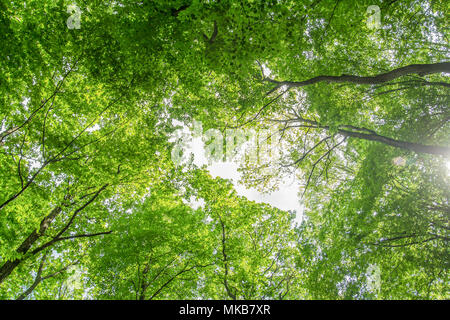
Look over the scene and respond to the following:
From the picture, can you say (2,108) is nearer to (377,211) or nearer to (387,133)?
(377,211)

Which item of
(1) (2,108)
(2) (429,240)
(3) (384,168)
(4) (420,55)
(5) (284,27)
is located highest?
(4) (420,55)

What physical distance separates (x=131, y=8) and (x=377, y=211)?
9.23 m

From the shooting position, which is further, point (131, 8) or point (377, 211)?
point (377, 211)

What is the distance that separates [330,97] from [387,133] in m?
2.79

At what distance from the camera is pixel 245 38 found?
4918mm

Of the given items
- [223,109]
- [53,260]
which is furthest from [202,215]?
[53,260]

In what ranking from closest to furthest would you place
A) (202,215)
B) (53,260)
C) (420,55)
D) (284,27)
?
(284,27)
(420,55)
(53,260)
(202,215)

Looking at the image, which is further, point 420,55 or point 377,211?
point 420,55

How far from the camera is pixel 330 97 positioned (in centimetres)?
767

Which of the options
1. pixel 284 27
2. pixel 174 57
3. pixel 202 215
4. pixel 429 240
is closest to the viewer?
pixel 284 27

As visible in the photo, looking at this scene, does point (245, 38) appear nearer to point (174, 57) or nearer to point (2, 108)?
point (174, 57)
